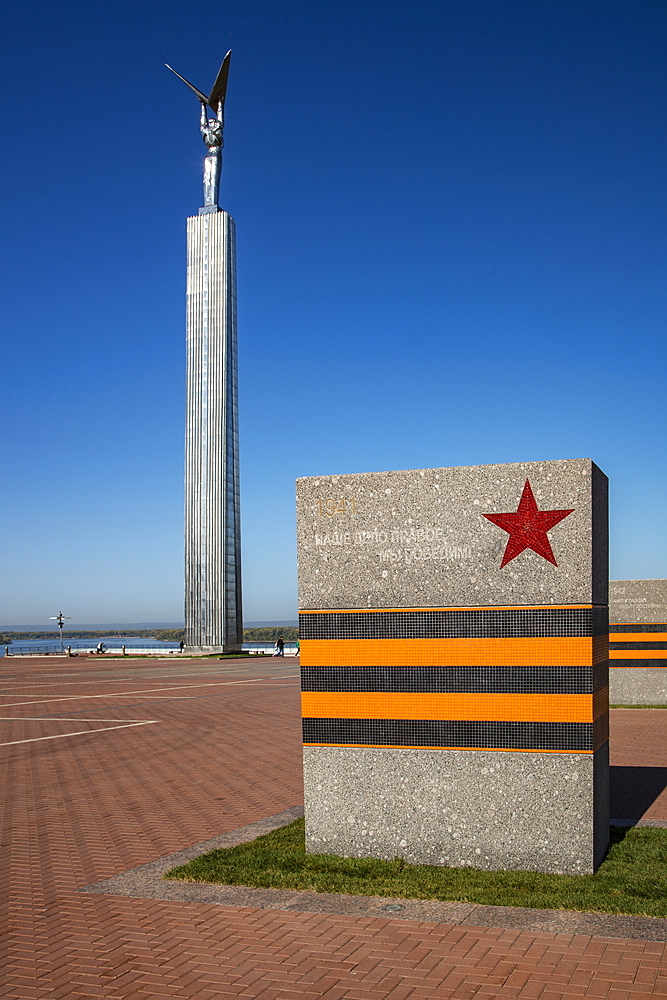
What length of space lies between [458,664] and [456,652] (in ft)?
0.30

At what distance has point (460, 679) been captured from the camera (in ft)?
21.8

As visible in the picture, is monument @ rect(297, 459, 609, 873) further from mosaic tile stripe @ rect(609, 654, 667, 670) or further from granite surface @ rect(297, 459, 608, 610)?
mosaic tile stripe @ rect(609, 654, 667, 670)

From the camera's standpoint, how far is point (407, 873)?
632 centimetres

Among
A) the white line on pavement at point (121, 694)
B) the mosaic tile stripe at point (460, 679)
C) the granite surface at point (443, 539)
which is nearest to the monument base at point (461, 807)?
the mosaic tile stripe at point (460, 679)

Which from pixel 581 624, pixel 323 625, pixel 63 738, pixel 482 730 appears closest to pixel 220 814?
pixel 323 625

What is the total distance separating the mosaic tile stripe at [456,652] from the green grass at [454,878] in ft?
4.86

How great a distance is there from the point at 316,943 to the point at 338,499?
323 centimetres

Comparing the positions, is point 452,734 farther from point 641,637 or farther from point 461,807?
point 641,637

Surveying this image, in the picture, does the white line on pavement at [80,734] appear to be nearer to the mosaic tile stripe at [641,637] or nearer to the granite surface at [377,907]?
the granite surface at [377,907]

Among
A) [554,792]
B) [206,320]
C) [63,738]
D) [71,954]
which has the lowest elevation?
[63,738]

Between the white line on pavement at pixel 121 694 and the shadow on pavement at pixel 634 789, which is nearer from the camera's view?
the shadow on pavement at pixel 634 789

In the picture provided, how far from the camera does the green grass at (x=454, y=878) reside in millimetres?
5656

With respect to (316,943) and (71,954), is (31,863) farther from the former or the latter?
(316,943)

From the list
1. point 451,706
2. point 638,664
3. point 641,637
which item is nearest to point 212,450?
point 638,664
